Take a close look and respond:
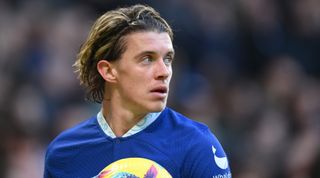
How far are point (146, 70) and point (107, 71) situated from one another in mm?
310

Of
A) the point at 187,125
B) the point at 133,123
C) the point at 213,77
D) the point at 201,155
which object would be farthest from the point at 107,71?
the point at 213,77

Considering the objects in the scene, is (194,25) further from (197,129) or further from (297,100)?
(197,129)

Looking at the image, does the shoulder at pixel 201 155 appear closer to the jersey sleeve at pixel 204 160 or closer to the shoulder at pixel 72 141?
the jersey sleeve at pixel 204 160

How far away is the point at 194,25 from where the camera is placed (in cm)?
1248

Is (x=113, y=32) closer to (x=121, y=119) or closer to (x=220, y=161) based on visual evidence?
(x=121, y=119)

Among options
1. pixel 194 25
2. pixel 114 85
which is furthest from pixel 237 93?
pixel 114 85

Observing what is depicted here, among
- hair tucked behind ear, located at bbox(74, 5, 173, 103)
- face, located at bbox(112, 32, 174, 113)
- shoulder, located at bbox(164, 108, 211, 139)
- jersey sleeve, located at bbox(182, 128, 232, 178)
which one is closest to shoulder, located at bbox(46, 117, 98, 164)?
hair tucked behind ear, located at bbox(74, 5, 173, 103)

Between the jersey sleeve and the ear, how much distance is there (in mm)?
614

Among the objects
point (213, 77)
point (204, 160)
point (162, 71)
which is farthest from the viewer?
point (213, 77)

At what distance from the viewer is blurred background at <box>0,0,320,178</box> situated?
10.5m

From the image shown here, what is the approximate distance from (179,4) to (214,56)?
820mm

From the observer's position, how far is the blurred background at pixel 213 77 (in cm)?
1046

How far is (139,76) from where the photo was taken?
579cm

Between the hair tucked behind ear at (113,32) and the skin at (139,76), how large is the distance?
4cm
